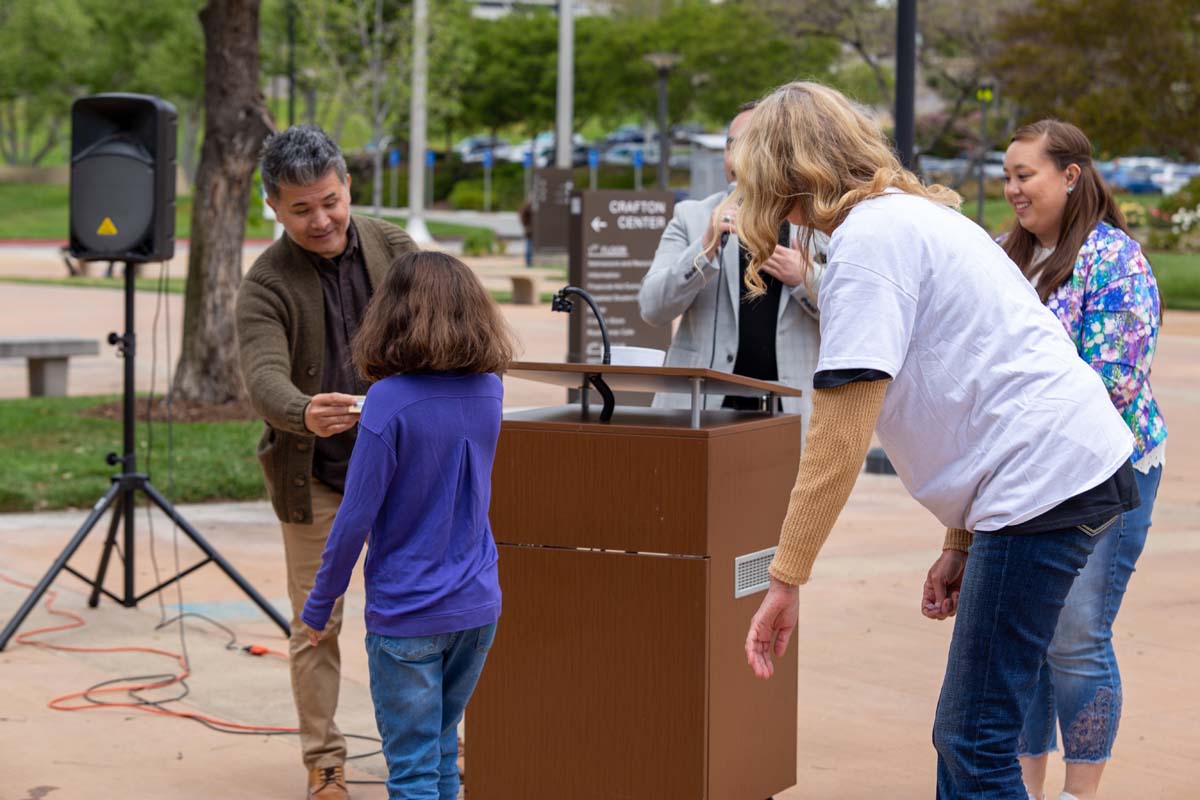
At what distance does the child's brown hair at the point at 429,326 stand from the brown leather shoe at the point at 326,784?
1.55 m

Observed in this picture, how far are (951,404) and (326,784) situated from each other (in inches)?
94.7

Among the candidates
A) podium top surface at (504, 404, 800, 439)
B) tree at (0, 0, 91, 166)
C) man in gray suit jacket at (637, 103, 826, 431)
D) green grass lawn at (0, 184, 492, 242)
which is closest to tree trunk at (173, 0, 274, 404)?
man in gray suit jacket at (637, 103, 826, 431)

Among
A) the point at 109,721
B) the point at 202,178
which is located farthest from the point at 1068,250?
the point at 202,178

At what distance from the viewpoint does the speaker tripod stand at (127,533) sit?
20.5ft

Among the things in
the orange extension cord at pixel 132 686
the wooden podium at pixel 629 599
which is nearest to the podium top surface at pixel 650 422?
the wooden podium at pixel 629 599

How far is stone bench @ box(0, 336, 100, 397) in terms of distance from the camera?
14.4 meters

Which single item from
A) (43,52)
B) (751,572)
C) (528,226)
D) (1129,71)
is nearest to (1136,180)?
(528,226)

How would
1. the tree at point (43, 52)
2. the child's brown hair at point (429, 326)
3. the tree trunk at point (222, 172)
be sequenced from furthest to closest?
1. the tree at point (43, 52)
2. the tree trunk at point (222, 172)
3. the child's brown hair at point (429, 326)

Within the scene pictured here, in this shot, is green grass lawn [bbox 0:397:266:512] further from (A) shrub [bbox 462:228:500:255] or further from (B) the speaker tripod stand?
(A) shrub [bbox 462:228:500:255]

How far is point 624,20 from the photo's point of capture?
5997 cm

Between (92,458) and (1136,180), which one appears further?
(1136,180)

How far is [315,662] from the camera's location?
14.9 ft

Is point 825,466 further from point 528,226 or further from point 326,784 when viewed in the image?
point 528,226

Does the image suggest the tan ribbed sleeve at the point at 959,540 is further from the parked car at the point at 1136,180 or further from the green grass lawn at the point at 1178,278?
the parked car at the point at 1136,180
